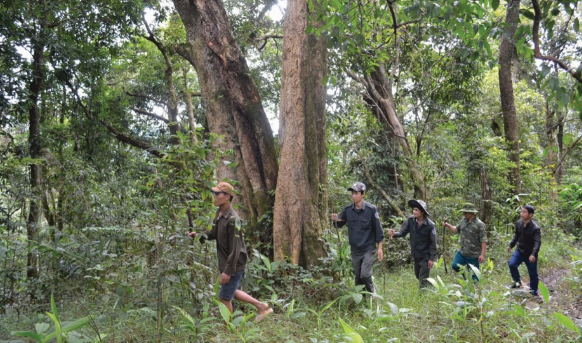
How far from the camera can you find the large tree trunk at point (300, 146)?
21.5ft

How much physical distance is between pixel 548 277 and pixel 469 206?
2.67m

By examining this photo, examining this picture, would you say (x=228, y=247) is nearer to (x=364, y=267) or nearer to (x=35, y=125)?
(x=364, y=267)

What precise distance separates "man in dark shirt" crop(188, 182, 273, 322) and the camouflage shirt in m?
3.99

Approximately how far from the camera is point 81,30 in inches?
435

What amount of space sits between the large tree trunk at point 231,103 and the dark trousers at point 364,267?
1.75 metres

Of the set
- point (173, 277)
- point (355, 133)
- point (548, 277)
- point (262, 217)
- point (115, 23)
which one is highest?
point (115, 23)

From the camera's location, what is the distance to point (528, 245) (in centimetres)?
728

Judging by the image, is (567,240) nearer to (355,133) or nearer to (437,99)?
(437,99)

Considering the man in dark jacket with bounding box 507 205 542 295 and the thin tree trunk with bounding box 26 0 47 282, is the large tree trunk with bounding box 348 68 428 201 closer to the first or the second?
the man in dark jacket with bounding box 507 205 542 295

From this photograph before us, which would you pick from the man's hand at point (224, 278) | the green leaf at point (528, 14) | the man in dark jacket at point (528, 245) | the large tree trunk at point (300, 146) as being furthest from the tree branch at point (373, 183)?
the green leaf at point (528, 14)

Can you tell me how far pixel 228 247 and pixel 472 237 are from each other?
176 inches

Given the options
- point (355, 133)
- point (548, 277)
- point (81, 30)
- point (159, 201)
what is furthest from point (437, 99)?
point (159, 201)

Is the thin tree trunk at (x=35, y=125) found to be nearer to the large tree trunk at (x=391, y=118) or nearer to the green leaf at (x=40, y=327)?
the green leaf at (x=40, y=327)

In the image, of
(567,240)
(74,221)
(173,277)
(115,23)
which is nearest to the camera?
(173,277)
